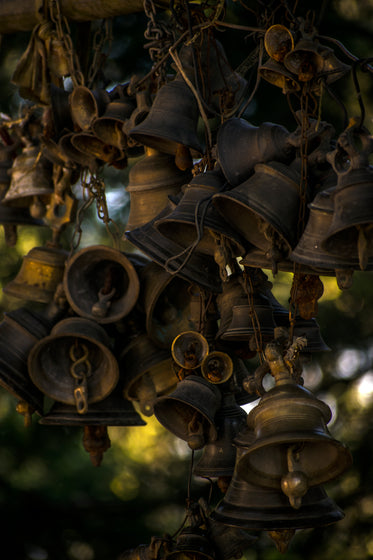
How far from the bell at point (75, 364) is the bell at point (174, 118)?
0.75 m

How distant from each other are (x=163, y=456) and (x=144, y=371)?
57.6 inches

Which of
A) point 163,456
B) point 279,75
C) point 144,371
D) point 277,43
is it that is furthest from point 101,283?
point 163,456

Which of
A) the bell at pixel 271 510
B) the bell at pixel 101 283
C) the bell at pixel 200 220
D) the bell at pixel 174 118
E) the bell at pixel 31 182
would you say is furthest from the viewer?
the bell at pixel 31 182

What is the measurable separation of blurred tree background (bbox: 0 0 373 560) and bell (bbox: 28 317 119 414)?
133cm

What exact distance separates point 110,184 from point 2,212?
107cm

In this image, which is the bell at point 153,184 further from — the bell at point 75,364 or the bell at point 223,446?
the bell at point 223,446

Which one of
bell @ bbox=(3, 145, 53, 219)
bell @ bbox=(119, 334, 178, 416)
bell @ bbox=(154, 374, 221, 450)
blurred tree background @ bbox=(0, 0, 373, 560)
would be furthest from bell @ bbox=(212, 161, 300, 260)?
blurred tree background @ bbox=(0, 0, 373, 560)

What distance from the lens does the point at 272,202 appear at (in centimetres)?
199

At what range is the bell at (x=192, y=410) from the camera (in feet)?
7.61

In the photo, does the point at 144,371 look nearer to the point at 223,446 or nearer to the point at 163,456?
the point at 223,446

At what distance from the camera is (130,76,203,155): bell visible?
7.95 ft

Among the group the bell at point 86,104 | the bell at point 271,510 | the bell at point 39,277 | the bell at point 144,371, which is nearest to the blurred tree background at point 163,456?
the bell at point 86,104

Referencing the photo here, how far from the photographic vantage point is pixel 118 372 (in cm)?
284

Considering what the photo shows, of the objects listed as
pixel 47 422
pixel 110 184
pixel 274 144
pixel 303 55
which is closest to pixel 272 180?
pixel 274 144
